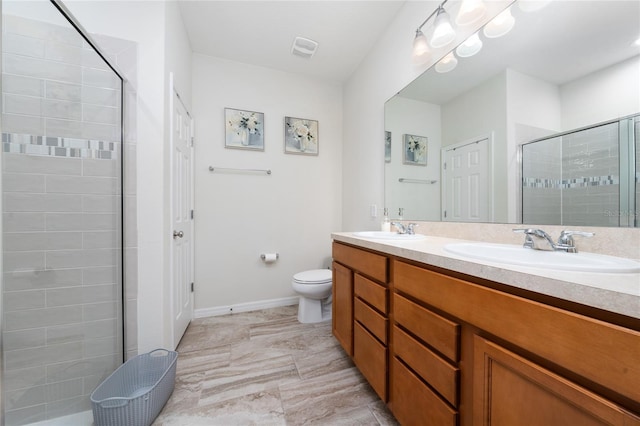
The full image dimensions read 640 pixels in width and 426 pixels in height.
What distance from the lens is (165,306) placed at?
1460 millimetres

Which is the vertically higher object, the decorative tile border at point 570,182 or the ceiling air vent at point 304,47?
the ceiling air vent at point 304,47

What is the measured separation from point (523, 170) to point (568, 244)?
1.20ft

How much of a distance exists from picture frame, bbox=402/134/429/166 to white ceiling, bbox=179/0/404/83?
3.25 ft

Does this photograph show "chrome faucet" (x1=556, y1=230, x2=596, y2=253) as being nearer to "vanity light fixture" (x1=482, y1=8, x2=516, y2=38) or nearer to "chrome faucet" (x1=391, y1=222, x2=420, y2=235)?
"chrome faucet" (x1=391, y1=222, x2=420, y2=235)

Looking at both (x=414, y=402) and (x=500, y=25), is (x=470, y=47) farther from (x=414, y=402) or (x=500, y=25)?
(x=414, y=402)

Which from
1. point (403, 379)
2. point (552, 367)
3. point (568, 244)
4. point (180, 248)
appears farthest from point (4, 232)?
point (568, 244)

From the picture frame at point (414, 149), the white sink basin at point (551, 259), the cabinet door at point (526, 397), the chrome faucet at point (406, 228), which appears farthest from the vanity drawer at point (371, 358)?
the picture frame at point (414, 149)

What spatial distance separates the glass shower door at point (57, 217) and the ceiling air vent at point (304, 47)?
1.40 m

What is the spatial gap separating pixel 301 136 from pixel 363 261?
1724 millimetres

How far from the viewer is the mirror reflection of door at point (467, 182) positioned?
1202mm

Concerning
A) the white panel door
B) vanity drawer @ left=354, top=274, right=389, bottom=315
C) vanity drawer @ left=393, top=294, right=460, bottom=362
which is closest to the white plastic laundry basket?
the white panel door

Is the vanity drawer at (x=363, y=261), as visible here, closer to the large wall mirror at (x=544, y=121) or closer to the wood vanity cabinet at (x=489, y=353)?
the wood vanity cabinet at (x=489, y=353)

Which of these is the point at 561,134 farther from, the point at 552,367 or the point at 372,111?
the point at 372,111

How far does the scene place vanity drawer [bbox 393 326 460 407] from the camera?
72 centimetres
